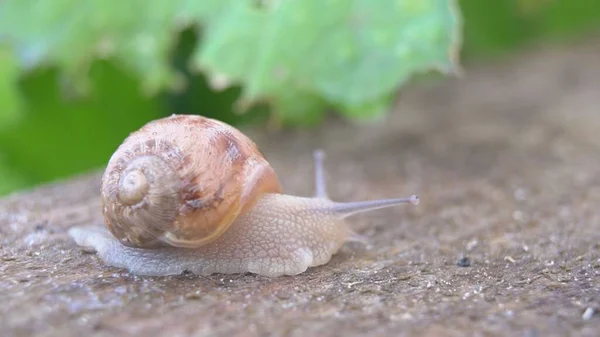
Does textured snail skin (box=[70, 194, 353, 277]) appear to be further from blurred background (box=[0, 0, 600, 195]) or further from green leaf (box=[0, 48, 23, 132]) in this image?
green leaf (box=[0, 48, 23, 132])

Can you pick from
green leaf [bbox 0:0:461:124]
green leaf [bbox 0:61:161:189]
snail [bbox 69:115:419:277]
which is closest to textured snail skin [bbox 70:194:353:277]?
snail [bbox 69:115:419:277]

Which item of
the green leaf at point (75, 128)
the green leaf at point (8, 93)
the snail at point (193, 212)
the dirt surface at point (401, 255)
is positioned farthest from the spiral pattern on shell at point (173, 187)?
the green leaf at point (75, 128)

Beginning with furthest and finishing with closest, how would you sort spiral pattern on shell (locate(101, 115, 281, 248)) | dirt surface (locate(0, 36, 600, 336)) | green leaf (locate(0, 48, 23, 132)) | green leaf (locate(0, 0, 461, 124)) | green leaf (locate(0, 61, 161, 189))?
green leaf (locate(0, 61, 161, 189)) → green leaf (locate(0, 48, 23, 132)) → green leaf (locate(0, 0, 461, 124)) → spiral pattern on shell (locate(101, 115, 281, 248)) → dirt surface (locate(0, 36, 600, 336))

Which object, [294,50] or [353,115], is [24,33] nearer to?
[294,50]

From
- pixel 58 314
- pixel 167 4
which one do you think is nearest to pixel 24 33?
pixel 167 4

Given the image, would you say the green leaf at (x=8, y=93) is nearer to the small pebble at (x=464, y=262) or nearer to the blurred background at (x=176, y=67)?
the blurred background at (x=176, y=67)

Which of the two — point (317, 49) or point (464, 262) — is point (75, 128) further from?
point (464, 262)

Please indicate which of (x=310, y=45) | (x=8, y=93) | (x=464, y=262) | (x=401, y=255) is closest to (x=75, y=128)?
(x=8, y=93)
